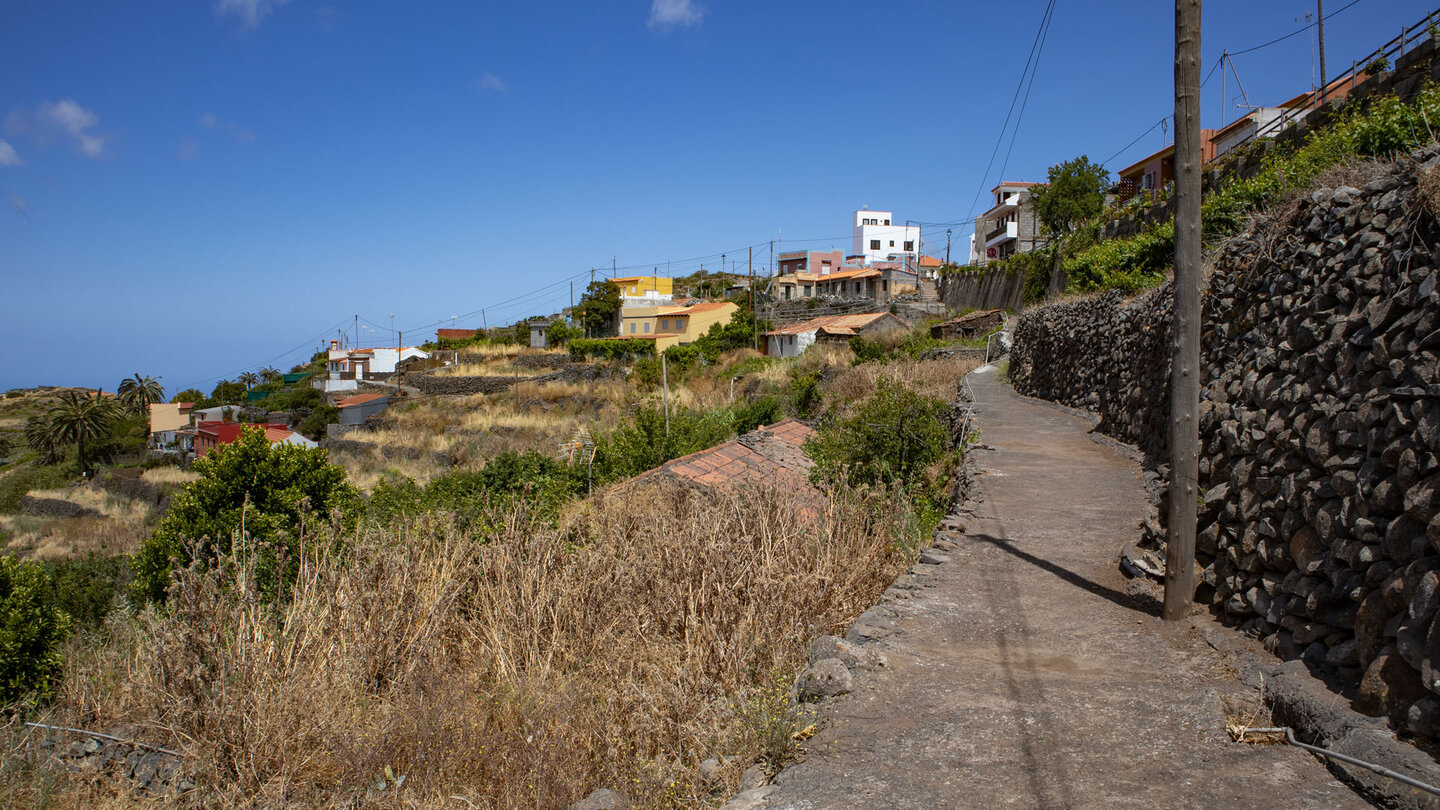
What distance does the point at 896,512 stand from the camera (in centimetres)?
813

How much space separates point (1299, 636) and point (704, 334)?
48.2 meters

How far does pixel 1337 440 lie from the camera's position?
4.04m

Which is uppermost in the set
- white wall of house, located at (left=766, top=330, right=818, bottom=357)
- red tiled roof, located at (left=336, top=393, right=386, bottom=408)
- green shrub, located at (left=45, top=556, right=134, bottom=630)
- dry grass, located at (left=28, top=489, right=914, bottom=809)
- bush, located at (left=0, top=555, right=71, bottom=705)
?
white wall of house, located at (left=766, top=330, right=818, bottom=357)

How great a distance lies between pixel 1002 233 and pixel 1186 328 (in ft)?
191

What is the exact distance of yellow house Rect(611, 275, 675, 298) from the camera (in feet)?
234

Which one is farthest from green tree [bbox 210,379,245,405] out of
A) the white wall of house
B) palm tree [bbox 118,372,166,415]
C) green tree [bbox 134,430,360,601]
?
green tree [bbox 134,430,360,601]

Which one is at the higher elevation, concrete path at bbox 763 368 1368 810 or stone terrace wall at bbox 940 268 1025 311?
stone terrace wall at bbox 940 268 1025 311

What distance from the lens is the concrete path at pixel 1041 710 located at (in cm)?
318

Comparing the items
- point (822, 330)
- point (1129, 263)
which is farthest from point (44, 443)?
point (1129, 263)

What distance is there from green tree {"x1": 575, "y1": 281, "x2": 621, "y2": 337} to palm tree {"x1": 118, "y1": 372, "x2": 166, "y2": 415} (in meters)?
38.2

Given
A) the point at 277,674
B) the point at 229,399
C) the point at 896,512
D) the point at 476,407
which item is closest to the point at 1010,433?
the point at 896,512

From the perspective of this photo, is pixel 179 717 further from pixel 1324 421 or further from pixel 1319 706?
pixel 1324 421

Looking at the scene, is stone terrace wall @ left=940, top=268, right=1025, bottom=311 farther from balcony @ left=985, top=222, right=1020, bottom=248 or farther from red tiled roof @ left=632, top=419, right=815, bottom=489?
red tiled roof @ left=632, top=419, right=815, bottom=489

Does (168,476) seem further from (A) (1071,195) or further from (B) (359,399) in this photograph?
(A) (1071,195)
